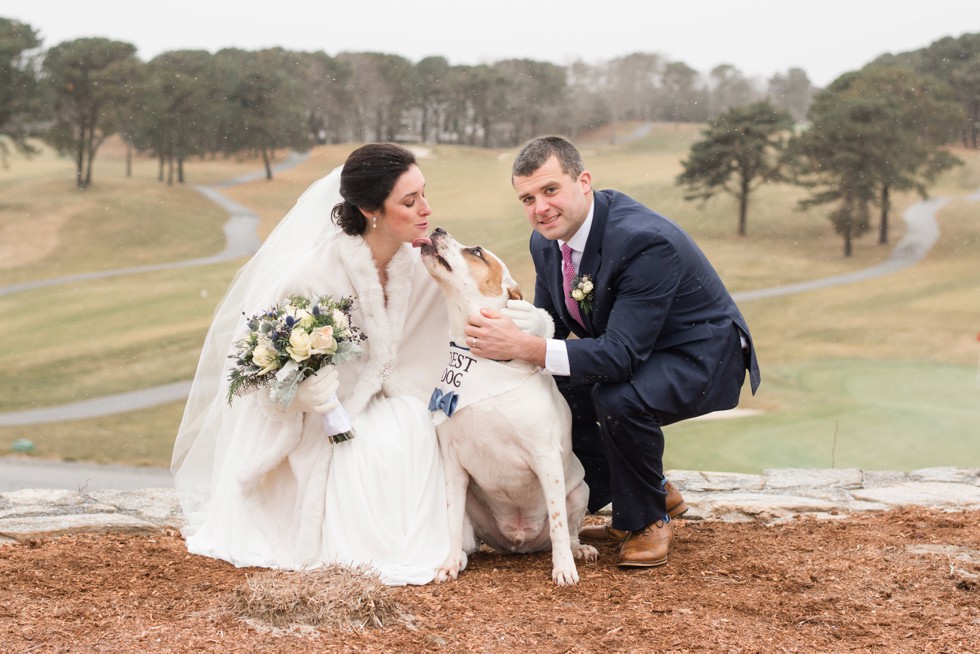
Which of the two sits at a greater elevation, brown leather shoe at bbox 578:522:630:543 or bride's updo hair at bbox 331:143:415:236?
bride's updo hair at bbox 331:143:415:236

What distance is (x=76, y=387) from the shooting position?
1886 cm

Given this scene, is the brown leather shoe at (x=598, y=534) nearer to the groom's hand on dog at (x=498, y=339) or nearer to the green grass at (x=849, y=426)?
the groom's hand on dog at (x=498, y=339)

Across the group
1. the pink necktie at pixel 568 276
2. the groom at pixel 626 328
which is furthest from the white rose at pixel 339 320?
the pink necktie at pixel 568 276

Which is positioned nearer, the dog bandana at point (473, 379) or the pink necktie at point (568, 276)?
the dog bandana at point (473, 379)

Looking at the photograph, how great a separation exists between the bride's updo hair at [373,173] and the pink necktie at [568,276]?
2.65 ft

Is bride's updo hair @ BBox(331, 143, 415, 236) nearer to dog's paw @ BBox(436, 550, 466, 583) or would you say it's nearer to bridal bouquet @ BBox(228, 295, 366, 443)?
bridal bouquet @ BBox(228, 295, 366, 443)

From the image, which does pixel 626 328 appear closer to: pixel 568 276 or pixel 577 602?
pixel 568 276

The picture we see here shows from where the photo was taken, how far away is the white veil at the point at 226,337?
452 cm

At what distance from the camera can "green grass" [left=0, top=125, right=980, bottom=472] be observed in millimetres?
17062

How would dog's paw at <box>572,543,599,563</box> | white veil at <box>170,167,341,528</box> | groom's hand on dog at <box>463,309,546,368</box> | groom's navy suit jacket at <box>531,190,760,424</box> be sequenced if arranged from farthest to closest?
1. white veil at <box>170,167,341,528</box>
2. dog's paw at <box>572,543,599,563</box>
3. groom's navy suit jacket at <box>531,190,760,424</box>
4. groom's hand on dog at <box>463,309,546,368</box>

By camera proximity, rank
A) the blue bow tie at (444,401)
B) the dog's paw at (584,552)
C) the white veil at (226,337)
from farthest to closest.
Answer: the white veil at (226,337) < the dog's paw at (584,552) < the blue bow tie at (444,401)

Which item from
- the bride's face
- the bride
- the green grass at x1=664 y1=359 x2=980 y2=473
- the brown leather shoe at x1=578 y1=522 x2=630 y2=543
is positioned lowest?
the green grass at x1=664 y1=359 x2=980 y2=473

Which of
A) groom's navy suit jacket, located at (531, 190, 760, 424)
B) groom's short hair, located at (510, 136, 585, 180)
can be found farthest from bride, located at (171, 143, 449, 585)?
groom's navy suit jacket, located at (531, 190, 760, 424)

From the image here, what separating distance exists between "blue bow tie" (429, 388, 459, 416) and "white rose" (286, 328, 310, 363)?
557 millimetres
